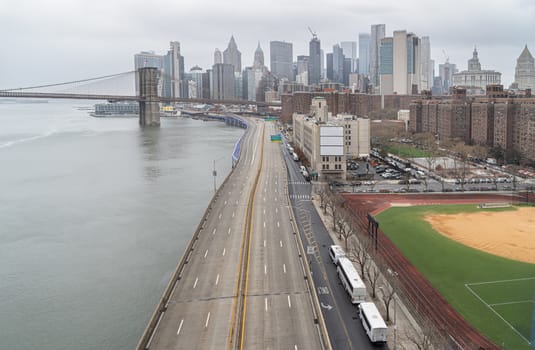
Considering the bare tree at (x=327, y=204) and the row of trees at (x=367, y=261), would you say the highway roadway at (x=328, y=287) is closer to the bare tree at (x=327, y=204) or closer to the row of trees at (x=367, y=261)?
the bare tree at (x=327, y=204)

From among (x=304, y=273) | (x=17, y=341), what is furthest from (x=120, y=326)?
(x=304, y=273)

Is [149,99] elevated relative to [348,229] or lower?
elevated

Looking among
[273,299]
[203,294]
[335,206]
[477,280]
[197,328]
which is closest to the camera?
[197,328]

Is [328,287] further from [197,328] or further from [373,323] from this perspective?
[197,328]

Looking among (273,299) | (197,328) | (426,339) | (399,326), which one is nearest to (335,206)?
(399,326)

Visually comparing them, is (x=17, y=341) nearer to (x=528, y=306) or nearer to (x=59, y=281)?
(x=59, y=281)

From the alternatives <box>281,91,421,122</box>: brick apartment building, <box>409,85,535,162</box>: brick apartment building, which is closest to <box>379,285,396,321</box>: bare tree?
<box>409,85,535,162</box>: brick apartment building

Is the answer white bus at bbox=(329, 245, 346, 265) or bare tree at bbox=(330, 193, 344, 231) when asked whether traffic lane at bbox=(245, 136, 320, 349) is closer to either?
white bus at bbox=(329, 245, 346, 265)
